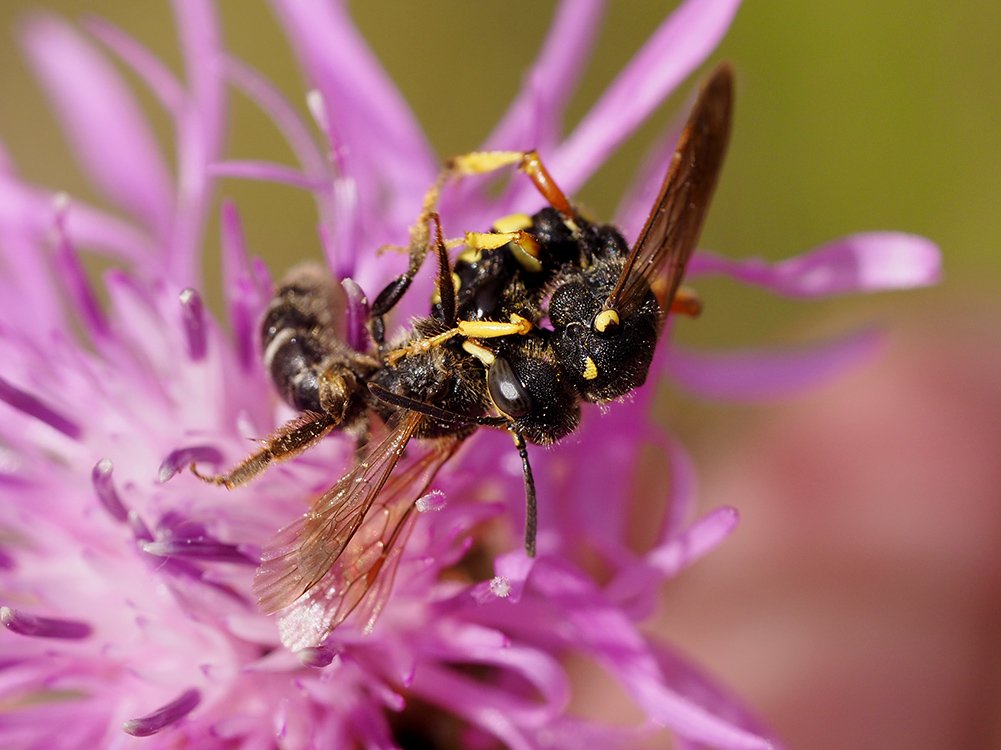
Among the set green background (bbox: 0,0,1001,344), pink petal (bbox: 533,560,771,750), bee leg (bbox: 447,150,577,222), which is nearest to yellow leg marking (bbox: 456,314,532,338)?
bee leg (bbox: 447,150,577,222)

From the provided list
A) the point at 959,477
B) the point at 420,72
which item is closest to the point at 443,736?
the point at 959,477

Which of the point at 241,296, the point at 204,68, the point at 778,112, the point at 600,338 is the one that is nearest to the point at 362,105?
the point at 204,68

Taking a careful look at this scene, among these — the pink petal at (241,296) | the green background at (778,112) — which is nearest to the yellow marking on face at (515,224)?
the pink petal at (241,296)

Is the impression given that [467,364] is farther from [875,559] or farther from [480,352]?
[875,559]

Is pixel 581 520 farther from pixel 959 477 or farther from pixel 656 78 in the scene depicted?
pixel 959 477

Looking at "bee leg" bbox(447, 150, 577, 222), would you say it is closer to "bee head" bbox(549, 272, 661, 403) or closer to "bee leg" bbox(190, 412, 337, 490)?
"bee head" bbox(549, 272, 661, 403)

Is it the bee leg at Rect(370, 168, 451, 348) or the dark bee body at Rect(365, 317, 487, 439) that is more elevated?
the bee leg at Rect(370, 168, 451, 348)
